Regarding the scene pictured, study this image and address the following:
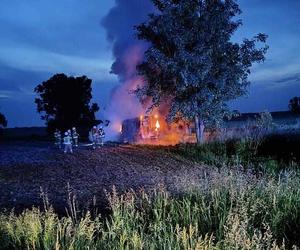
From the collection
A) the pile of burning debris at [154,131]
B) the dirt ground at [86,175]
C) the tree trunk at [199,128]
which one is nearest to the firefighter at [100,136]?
the pile of burning debris at [154,131]

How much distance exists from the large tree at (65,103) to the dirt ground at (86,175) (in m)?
20.3

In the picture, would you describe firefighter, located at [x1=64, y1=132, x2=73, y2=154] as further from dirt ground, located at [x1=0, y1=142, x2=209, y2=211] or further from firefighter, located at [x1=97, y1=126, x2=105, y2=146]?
firefighter, located at [x1=97, y1=126, x2=105, y2=146]

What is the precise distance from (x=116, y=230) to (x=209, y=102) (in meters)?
17.1

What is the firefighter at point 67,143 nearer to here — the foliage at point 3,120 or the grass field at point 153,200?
the grass field at point 153,200

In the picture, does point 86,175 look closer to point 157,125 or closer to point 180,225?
point 180,225

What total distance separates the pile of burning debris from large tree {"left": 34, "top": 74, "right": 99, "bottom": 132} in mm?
9052

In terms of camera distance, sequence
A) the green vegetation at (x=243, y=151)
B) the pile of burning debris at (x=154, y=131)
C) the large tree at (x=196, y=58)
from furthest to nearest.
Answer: the pile of burning debris at (x=154, y=131)
the large tree at (x=196, y=58)
the green vegetation at (x=243, y=151)

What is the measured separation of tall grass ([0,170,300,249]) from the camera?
5.71 meters

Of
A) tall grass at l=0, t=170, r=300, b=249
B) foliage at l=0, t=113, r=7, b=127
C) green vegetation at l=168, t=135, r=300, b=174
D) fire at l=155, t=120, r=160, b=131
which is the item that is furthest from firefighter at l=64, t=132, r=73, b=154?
foliage at l=0, t=113, r=7, b=127

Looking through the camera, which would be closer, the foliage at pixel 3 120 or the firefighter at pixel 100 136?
the firefighter at pixel 100 136

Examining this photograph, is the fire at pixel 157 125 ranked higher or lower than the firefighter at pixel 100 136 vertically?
higher

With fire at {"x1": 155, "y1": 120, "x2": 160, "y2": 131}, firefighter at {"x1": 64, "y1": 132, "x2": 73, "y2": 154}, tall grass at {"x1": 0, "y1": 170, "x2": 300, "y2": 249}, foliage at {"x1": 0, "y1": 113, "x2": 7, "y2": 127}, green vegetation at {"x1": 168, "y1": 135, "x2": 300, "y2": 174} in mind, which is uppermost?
foliage at {"x1": 0, "y1": 113, "x2": 7, "y2": 127}

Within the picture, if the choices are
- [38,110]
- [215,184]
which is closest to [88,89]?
[38,110]

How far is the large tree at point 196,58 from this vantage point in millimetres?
22438
